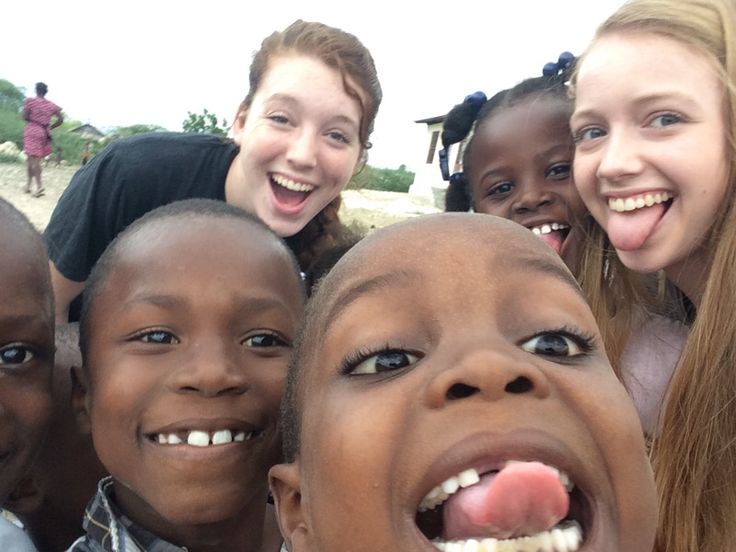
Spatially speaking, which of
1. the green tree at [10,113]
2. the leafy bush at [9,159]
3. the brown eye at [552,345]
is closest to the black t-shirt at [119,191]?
the brown eye at [552,345]

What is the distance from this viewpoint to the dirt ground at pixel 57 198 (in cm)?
1102

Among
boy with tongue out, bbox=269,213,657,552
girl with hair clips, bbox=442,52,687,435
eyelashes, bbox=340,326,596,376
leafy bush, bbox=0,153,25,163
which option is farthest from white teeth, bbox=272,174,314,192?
leafy bush, bbox=0,153,25,163

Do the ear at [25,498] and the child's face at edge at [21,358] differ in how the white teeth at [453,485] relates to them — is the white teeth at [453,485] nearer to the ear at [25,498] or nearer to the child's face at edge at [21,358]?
the child's face at edge at [21,358]

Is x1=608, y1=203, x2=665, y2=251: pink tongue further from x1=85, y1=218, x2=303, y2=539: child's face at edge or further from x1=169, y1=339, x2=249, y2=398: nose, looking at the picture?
x1=169, y1=339, x2=249, y2=398: nose

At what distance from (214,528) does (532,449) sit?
920 millimetres

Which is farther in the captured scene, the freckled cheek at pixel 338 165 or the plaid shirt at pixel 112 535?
the freckled cheek at pixel 338 165

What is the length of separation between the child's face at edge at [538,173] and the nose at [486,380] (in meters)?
2.01

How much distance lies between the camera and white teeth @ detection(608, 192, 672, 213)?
240 cm

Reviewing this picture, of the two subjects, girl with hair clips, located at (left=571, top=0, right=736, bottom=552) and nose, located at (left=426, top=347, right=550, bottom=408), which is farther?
girl with hair clips, located at (left=571, top=0, right=736, bottom=552)

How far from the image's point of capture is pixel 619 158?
2373 mm

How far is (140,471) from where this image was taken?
1.54m

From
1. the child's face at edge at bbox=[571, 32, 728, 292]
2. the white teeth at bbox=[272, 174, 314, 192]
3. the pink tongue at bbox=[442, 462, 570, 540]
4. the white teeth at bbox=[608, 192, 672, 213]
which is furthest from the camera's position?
the white teeth at bbox=[272, 174, 314, 192]

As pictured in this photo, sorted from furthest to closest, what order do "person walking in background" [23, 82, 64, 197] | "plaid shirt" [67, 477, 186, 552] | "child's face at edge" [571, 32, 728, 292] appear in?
1. "person walking in background" [23, 82, 64, 197]
2. "child's face at edge" [571, 32, 728, 292]
3. "plaid shirt" [67, 477, 186, 552]

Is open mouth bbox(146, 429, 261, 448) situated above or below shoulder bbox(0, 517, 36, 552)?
above
